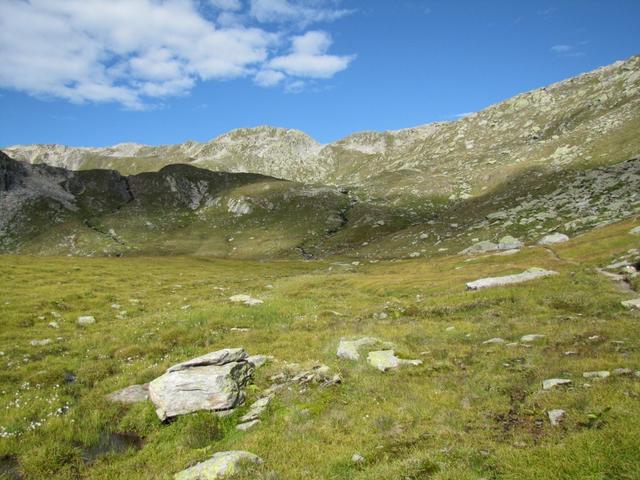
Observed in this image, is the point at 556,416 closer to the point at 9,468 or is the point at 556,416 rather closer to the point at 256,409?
the point at 256,409

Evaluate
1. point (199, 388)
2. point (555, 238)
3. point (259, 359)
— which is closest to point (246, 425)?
point (199, 388)

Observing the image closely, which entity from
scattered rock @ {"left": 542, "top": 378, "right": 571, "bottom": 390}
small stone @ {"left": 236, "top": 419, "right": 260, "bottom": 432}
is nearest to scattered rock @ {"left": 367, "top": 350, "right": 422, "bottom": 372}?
scattered rock @ {"left": 542, "top": 378, "right": 571, "bottom": 390}

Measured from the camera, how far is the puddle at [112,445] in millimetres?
13164

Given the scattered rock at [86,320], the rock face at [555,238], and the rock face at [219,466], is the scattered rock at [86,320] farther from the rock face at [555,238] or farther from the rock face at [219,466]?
the rock face at [555,238]

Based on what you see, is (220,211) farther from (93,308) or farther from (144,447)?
(144,447)

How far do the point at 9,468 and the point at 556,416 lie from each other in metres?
15.8

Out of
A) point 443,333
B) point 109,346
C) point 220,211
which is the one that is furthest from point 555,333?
point 220,211

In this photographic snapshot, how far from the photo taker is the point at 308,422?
13312mm

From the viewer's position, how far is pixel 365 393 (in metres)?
15.1

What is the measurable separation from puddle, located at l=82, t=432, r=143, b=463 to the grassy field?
67mm

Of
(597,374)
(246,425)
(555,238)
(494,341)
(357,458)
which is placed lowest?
(555,238)

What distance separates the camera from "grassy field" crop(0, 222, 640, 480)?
387 inches

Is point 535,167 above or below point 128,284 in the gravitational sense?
above

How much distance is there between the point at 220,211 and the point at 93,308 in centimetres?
16559
